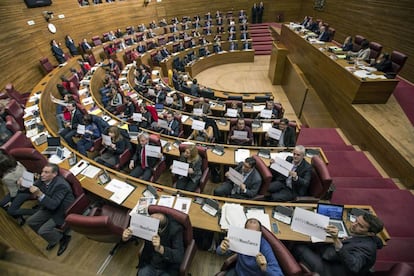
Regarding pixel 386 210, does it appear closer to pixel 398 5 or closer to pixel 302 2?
pixel 398 5

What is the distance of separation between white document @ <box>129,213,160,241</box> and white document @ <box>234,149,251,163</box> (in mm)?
2024

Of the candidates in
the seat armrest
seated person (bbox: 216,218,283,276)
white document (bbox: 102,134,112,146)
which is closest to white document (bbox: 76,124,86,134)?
white document (bbox: 102,134,112,146)

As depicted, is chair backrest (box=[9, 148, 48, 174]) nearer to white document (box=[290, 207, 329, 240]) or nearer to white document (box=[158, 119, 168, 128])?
white document (box=[158, 119, 168, 128])

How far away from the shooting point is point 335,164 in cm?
397

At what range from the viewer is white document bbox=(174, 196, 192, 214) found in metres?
2.73

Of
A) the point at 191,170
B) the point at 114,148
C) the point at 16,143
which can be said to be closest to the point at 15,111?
the point at 16,143

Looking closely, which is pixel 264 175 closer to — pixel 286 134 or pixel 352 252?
pixel 352 252

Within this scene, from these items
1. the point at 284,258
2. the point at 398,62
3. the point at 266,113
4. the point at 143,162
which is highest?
the point at 398,62

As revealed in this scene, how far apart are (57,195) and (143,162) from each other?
53.7 inches

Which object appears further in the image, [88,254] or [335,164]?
[335,164]


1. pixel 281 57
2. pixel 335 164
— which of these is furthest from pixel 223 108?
pixel 281 57

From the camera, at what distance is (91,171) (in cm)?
337

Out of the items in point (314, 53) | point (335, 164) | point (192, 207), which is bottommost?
point (335, 164)

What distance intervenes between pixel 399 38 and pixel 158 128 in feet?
25.8
